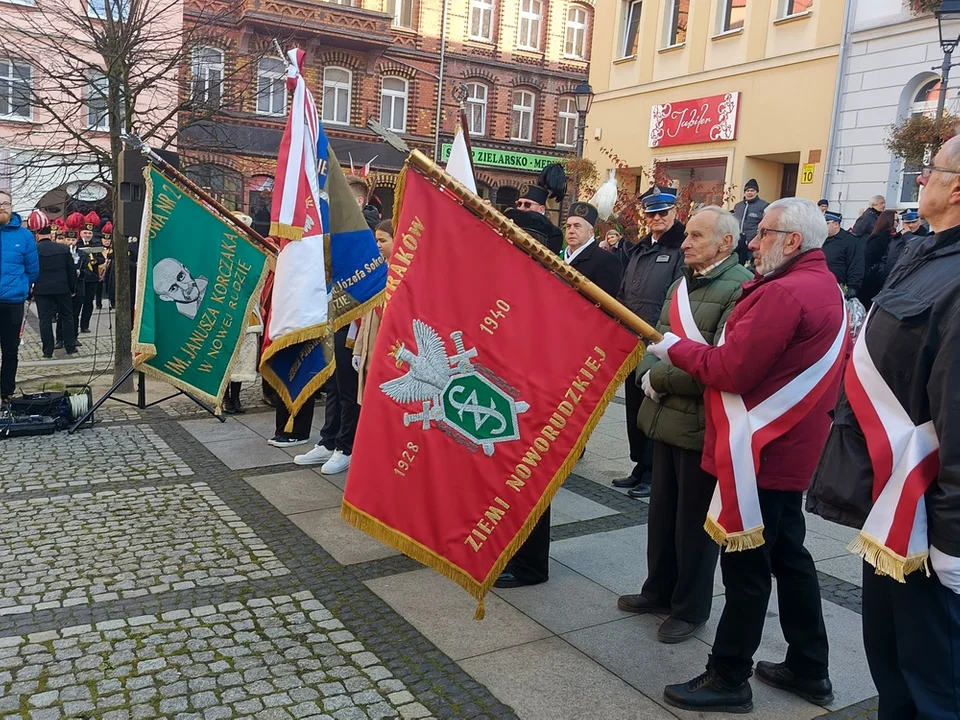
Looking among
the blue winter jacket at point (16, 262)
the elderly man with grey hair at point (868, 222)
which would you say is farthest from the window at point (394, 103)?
the blue winter jacket at point (16, 262)

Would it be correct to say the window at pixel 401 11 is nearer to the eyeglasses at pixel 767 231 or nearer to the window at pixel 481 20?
the window at pixel 481 20

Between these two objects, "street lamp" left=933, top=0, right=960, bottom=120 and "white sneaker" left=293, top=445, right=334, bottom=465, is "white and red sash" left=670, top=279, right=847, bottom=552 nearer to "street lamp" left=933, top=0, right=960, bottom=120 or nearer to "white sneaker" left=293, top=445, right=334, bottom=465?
"white sneaker" left=293, top=445, right=334, bottom=465

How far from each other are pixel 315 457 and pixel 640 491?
8.44 feet

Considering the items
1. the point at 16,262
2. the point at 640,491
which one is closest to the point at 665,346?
the point at 640,491

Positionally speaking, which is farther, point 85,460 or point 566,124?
point 566,124

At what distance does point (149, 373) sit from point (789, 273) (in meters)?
5.60

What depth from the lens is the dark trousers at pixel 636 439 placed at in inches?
241

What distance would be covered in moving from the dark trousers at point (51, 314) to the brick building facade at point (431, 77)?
13.3 meters

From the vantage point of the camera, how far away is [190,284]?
6.84 meters

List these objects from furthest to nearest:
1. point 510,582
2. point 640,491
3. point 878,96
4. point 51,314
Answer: point 878,96 → point 51,314 → point 640,491 → point 510,582

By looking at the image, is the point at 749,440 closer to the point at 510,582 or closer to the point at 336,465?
the point at 510,582

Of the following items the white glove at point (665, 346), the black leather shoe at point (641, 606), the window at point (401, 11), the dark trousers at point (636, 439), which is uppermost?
the window at point (401, 11)

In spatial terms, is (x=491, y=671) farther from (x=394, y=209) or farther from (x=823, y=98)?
(x=823, y=98)

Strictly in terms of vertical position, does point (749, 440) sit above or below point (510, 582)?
above
